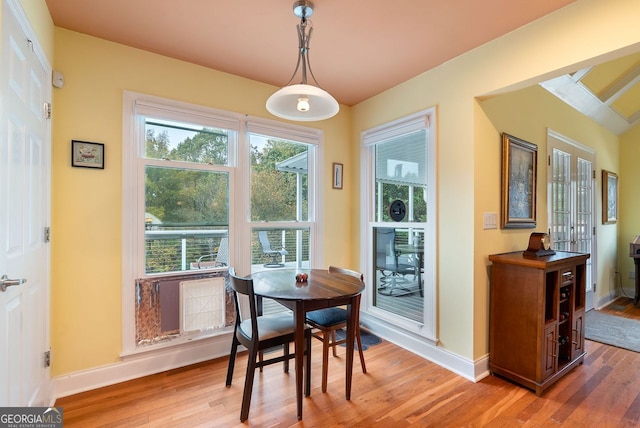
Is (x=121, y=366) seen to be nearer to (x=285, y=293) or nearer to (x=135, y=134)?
(x=285, y=293)

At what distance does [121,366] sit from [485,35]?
356cm

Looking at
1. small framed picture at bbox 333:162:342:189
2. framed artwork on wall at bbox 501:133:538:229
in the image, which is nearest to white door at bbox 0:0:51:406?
small framed picture at bbox 333:162:342:189

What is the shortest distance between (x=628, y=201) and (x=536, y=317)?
4.04 meters

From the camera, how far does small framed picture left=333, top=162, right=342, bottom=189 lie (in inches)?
133

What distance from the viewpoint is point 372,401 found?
79.4 inches

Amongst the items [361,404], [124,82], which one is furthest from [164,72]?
[361,404]

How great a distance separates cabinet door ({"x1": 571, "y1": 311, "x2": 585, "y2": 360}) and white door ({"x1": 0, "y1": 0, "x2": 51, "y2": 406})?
349 cm

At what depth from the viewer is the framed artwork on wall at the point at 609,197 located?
4.18 m

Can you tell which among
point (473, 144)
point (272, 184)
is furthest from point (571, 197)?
point (272, 184)

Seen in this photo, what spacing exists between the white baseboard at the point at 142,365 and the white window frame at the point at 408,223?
5.20 ft

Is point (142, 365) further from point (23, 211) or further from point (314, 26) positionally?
point (314, 26)

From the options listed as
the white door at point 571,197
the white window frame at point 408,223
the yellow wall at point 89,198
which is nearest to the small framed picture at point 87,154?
the yellow wall at point 89,198

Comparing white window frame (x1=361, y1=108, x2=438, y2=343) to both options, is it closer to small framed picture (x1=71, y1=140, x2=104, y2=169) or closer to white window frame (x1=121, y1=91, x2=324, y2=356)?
white window frame (x1=121, y1=91, x2=324, y2=356)

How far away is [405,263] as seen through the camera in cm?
300
